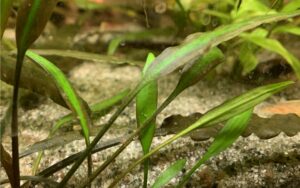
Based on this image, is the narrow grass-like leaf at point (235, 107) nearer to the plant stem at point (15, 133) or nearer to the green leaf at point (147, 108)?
the green leaf at point (147, 108)

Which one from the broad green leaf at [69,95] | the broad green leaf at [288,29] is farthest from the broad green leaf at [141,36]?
the broad green leaf at [69,95]

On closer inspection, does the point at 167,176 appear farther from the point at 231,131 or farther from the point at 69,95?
the point at 69,95

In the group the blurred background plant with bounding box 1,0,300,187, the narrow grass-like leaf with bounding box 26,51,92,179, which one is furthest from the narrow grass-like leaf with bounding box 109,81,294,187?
Result: the narrow grass-like leaf with bounding box 26,51,92,179

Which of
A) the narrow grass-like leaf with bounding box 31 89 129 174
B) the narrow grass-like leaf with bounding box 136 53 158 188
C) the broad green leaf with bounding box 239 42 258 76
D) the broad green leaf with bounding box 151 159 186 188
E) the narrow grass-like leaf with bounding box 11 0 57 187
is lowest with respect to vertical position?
the broad green leaf with bounding box 151 159 186 188

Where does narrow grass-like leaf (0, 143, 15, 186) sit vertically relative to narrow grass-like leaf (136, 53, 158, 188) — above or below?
below

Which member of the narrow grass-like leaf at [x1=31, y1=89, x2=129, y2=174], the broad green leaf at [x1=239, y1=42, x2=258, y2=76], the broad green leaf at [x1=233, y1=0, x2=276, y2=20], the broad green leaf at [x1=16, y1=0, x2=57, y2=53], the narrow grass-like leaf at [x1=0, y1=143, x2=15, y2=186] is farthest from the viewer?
the broad green leaf at [x1=239, y1=42, x2=258, y2=76]

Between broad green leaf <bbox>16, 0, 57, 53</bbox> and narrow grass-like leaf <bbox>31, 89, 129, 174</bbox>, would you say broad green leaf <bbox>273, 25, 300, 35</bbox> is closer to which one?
narrow grass-like leaf <bbox>31, 89, 129, 174</bbox>
